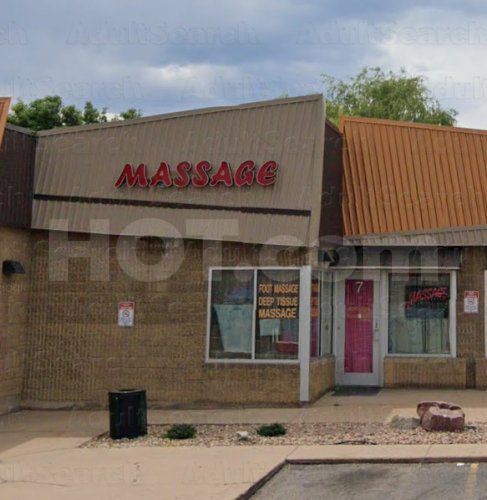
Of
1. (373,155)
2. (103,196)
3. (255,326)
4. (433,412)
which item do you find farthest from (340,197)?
(433,412)

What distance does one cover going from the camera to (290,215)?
14703 mm

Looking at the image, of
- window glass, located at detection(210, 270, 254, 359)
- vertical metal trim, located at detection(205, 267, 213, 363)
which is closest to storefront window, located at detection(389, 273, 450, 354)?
window glass, located at detection(210, 270, 254, 359)

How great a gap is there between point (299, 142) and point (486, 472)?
7.39 metres

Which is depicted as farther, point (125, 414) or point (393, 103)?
point (393, 103)

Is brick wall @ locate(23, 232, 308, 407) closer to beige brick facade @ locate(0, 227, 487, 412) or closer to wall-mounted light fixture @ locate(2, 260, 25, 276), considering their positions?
beige brick facade @ locate(0, 227, 487, 412)

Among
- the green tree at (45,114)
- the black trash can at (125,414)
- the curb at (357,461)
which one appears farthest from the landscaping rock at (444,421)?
the green tree at (45,114)

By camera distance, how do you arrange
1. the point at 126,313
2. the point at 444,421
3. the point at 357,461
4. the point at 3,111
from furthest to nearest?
1. the point at 126,313
2. the point at 3,111
3. the point at 444,421
4. the point at 357,461

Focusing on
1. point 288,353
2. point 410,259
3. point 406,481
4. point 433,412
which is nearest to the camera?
point 406,481

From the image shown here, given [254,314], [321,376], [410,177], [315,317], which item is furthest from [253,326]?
[410,177]

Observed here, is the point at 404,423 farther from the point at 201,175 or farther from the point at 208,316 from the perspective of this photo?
the point at 201,175

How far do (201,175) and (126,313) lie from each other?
9.83ft

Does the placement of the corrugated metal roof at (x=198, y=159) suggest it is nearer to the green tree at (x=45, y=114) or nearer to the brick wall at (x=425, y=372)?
the brick wall at (x=425, y=372)

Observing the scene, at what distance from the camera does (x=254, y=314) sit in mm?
14898

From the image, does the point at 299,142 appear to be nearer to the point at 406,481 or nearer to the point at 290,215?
the point at 290,215
